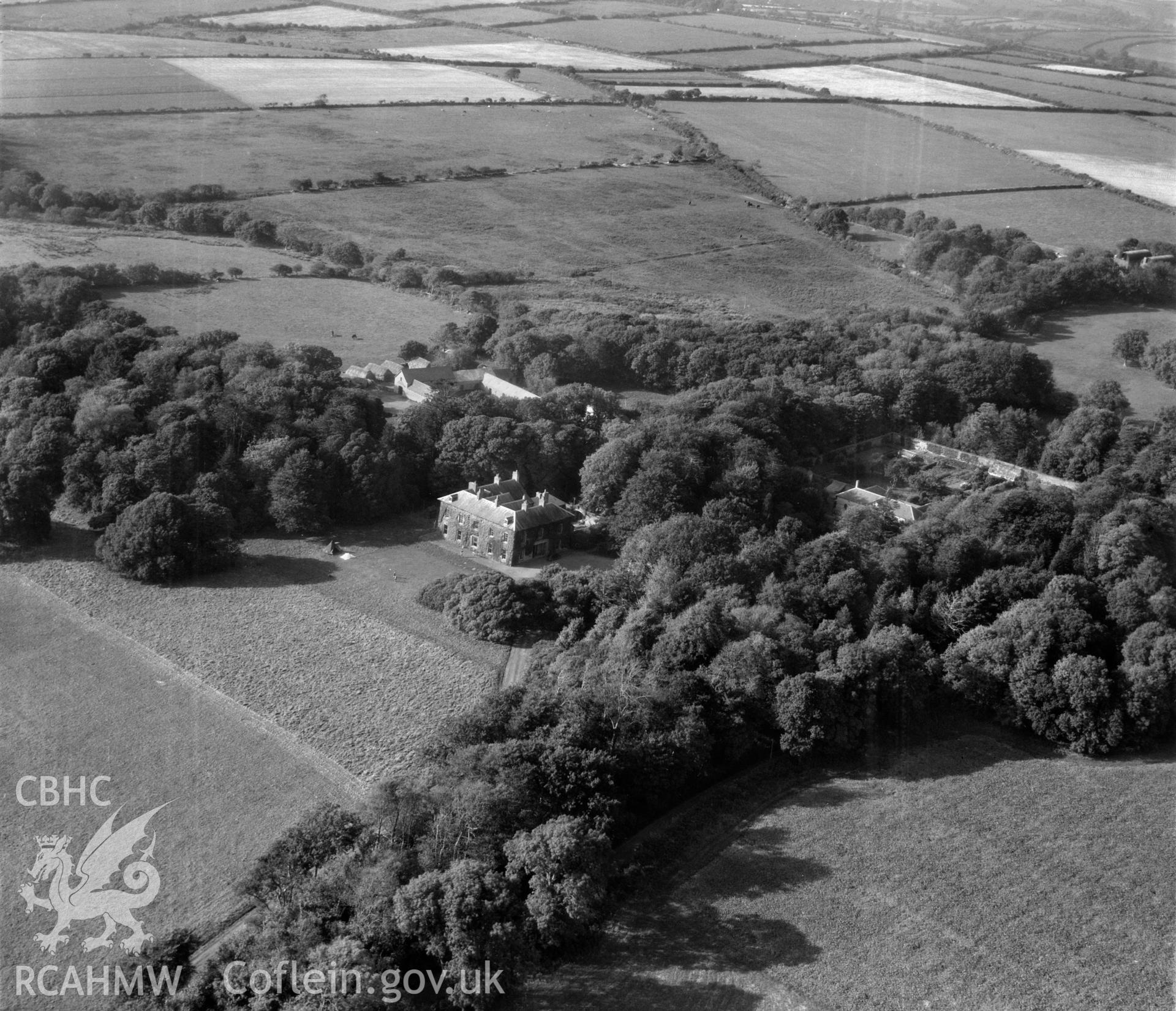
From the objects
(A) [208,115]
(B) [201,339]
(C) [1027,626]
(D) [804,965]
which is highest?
(A) [208,115]

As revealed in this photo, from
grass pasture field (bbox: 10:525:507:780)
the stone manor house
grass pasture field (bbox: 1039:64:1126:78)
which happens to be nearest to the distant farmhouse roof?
the stone manor house

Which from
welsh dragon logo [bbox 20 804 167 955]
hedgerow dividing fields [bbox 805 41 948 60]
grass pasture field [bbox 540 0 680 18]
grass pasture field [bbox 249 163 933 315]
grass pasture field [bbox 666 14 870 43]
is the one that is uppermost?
grass pasture field [bbox 540 0 680 18]

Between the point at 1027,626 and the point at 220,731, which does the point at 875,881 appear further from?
the point at 220,731

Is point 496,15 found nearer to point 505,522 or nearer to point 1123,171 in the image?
point 1123,171

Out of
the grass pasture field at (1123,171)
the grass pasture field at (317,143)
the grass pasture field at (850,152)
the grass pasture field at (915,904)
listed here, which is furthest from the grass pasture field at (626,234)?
the grass pasture field at (915,904)

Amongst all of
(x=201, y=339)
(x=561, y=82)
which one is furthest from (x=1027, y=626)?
(x=561, y=82)

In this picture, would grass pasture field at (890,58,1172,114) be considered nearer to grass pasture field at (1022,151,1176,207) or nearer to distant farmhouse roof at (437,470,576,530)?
grass pasture field at (1022,151,1176,207)

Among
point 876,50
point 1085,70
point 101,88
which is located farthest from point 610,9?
point 101,88
